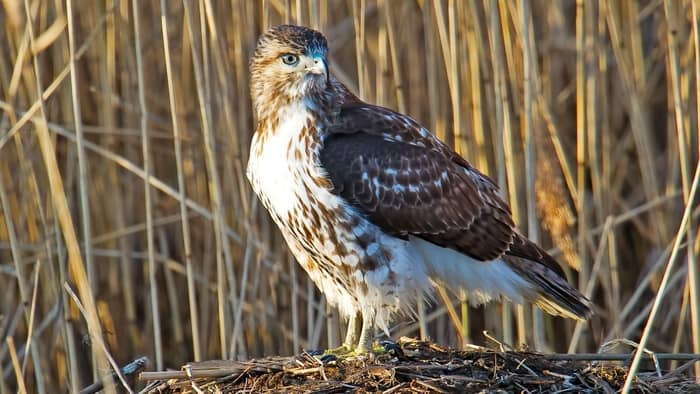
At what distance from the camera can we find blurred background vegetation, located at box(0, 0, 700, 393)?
4.85m

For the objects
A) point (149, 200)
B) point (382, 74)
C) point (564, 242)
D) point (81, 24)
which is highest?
point (81, 24)

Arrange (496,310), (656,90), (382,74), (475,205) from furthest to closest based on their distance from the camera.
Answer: (656,90) → (496,310) → (382,74) → (475,205)

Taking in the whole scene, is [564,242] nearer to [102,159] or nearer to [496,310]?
[496,310]

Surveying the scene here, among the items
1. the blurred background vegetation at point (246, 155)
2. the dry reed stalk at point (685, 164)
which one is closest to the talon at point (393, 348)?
the blurred background vegetation at point (246, 155)

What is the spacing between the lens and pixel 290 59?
14.0 ft

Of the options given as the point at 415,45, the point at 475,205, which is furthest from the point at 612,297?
the point at 415,45

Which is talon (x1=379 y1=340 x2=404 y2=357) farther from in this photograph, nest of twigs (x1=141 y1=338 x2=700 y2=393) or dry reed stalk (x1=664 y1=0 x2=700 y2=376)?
dry reed stalk (x1=664 y1=0 x2=700 y2=376)

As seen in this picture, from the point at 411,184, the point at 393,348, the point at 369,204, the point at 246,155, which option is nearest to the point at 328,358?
the point at 393,348

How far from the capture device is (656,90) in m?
7.29

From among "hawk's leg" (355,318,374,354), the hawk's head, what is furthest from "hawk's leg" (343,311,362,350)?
the hawk's head

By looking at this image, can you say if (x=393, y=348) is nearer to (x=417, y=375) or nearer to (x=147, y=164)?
(x=417, y=375)

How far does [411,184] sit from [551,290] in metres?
0.81

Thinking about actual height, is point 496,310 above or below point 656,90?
below

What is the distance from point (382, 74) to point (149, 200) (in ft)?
4.75
